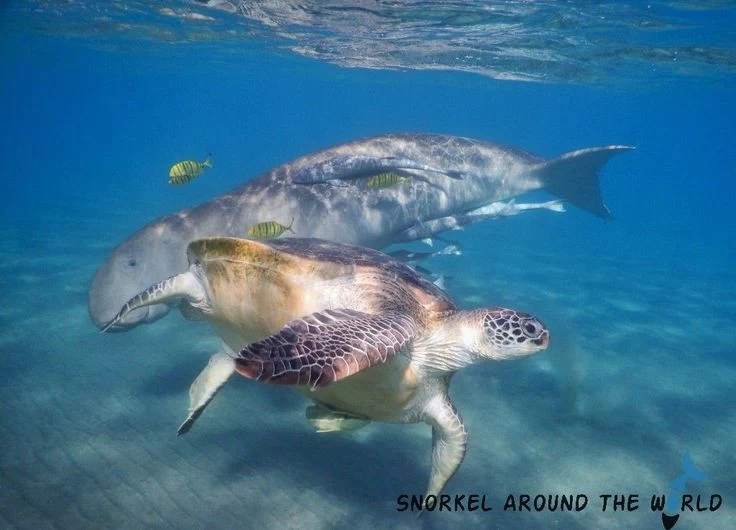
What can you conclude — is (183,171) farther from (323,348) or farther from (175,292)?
(323,348)

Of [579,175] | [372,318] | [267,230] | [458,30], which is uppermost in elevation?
[458,30]

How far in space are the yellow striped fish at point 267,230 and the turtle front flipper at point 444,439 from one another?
11.5 feet

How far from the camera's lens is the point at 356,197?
25.1 feet

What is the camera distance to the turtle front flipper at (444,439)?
4.16 m

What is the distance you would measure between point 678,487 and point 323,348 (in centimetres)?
558

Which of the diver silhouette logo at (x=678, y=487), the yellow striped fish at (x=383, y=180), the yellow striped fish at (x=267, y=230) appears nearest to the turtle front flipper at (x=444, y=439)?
the diver silhouette logo at (x=678, y=487)

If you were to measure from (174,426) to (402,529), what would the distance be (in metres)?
3.28

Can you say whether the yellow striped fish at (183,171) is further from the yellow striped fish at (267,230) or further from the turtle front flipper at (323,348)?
the turtle front flipper at (323,348)

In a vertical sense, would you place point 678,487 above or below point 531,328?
below

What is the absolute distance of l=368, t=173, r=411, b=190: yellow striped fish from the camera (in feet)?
23.6

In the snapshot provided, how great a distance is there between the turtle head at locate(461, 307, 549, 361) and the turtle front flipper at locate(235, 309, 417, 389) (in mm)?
804

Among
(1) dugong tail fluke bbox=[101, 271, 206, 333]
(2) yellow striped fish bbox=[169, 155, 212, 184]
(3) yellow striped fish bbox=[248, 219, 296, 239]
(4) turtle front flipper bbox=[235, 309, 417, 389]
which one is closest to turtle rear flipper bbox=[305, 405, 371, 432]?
(4) turtle front flipper bbox=[235, 309, 417, 389]

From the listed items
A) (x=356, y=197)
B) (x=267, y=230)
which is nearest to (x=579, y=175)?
(x=356, y=197)

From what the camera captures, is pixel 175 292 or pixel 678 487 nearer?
pixel 175 292
